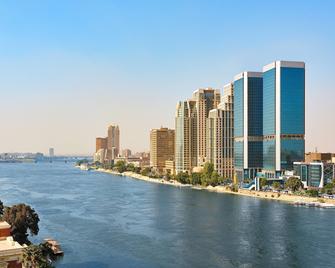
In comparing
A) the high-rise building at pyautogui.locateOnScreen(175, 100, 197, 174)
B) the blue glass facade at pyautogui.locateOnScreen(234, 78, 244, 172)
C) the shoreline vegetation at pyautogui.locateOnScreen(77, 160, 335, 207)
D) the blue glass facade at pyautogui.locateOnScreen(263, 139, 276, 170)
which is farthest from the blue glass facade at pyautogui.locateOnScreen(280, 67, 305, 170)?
the high-rise building at pyautogui.locateOnScreen(175, 100, 197, 174)

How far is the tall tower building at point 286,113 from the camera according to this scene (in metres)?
77.1

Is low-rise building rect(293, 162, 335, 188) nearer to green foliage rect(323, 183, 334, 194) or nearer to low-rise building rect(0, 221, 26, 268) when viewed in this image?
green foliage rect(323, 183, 334, 194)

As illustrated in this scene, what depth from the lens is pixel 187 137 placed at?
109062 mm

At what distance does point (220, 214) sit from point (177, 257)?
19.0m

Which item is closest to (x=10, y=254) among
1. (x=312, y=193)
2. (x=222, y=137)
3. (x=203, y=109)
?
(x=312, y=193)

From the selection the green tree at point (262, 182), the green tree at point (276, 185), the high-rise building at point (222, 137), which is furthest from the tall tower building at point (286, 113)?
the high-rise building at point (222, 137)

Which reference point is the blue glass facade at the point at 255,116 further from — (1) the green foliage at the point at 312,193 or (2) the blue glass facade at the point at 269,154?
(1) the green foliage at the point at 312,193

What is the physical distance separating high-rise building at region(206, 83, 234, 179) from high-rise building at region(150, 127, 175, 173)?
106ft

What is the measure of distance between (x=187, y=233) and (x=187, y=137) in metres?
73.7

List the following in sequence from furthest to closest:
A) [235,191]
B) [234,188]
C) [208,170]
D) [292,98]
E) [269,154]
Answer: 1. [208,170]
2. [269,154]
3. [292,98]
4. [234,188]
5. [235,191]

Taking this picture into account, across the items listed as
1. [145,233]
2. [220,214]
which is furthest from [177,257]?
[220,214]

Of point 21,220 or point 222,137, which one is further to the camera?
point 222,137

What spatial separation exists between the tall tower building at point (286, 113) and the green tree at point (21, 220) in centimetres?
5769

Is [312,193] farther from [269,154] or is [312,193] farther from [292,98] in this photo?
[292,98]
